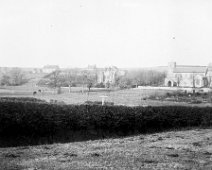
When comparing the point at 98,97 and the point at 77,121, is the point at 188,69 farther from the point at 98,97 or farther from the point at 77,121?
the point at 77,121

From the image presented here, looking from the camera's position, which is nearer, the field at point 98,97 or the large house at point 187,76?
the field at point 98,97

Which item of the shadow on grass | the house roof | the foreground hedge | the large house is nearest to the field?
the foreground hedge

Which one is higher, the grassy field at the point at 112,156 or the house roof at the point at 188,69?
the house roof at the point at 188,69

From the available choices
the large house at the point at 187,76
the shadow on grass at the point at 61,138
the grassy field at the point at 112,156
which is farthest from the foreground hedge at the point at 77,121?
the large house at the point at 187,76

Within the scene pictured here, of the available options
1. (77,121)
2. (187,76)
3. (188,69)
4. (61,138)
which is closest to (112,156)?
(61,138)

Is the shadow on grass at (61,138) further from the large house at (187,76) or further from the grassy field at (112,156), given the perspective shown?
the large house at (187,76)

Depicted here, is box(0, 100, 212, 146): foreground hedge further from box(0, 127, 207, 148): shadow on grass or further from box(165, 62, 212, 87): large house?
box(165, 62, 212, 87): large house
